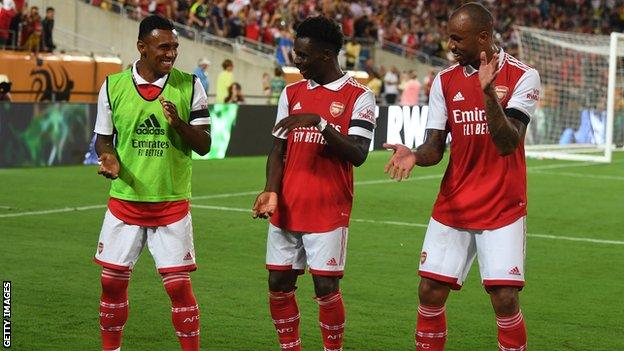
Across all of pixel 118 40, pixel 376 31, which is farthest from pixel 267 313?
pixel 376 31

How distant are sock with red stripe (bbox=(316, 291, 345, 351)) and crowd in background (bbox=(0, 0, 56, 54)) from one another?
20.9 m

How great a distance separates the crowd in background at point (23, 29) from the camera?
27.0m

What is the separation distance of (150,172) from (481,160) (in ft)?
6.25

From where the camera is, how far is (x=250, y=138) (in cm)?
2514

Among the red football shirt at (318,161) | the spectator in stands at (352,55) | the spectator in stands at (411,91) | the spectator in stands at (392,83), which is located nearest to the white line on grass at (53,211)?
the red football shirt at (318,161)

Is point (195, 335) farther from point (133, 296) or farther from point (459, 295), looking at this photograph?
point (459, 295)

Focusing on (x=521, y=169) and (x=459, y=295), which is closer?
(x=521, y=169)

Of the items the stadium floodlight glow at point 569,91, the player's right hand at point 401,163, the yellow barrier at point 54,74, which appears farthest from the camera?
the stadium floodlight glow at point 569,91

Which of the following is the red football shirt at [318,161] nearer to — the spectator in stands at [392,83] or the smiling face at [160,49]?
the smiling face at [160,49]

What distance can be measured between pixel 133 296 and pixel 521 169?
4257 mm

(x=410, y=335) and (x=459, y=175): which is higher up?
(x=459, y=175)

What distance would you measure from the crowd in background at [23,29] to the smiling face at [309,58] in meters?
20.8

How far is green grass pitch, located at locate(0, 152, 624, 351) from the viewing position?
28.2ft

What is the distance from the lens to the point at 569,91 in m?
29.7
